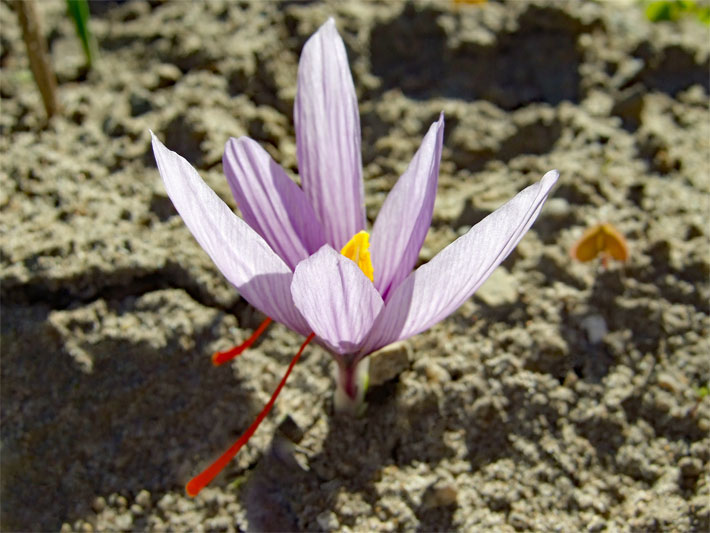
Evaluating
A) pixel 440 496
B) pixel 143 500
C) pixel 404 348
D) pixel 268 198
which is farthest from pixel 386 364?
pixel 143 500

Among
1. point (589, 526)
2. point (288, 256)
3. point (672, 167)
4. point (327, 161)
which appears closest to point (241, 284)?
point (288, 256)

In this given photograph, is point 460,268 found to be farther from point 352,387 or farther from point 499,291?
point 499,291

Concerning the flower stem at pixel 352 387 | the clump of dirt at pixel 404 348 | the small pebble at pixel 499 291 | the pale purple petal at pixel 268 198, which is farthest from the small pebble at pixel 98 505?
the small pebble at pixel 499 291

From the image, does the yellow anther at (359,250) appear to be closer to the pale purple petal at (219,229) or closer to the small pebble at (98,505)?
the pale purple petal at (219,229)

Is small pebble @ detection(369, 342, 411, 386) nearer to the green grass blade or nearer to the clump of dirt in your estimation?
the clump of dirt

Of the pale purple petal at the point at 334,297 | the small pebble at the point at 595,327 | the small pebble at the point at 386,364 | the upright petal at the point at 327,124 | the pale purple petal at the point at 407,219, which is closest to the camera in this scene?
the pale purple petal at the point at 334,297
